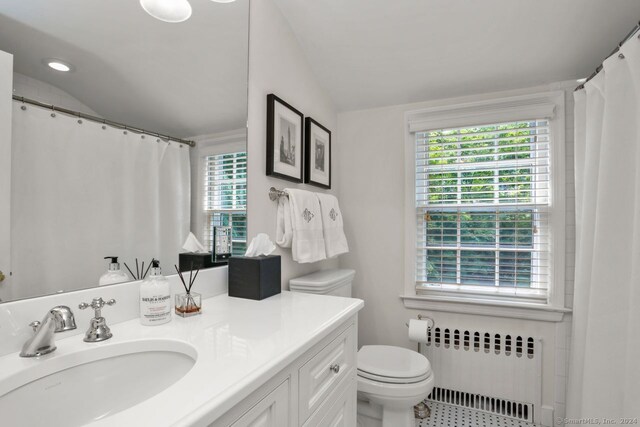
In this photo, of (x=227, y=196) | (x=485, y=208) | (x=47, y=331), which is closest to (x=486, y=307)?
(x=485, y=208)

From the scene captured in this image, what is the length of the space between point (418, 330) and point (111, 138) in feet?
5.95

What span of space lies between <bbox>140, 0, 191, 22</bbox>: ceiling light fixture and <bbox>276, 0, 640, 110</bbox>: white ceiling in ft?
2.13

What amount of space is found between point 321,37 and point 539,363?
223 centimetres

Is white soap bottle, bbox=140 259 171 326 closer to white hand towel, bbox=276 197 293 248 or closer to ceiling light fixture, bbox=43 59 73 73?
ceiling light fixture, bbox=43 59 73 73

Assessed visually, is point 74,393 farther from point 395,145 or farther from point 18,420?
point 395,145

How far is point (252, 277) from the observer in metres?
1.26

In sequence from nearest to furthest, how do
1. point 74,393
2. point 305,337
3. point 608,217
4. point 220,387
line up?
point 220,387 → point 74,393 → point 305,337 → point 608,217

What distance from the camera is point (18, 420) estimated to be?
0.60 meters

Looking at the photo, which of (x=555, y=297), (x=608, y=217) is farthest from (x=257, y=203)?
(x=555, y=297)

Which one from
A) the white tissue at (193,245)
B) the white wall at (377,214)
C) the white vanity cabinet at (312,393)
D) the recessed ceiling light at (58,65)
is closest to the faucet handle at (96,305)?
the white tissue at (193,245)

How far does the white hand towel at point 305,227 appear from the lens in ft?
5.34

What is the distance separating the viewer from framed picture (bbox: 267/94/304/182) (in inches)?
61.9

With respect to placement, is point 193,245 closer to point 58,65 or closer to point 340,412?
point 58,65

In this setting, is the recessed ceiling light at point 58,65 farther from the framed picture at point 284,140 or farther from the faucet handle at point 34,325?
the framed picture at point 284,140
